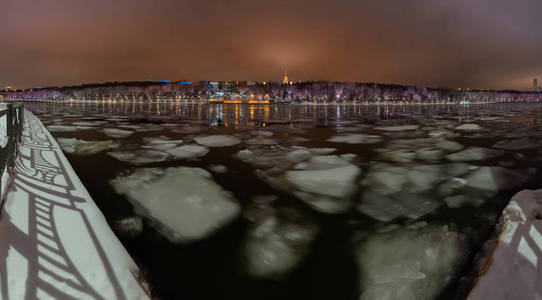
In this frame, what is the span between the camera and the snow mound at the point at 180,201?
4.87m

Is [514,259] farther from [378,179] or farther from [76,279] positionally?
[76,279]

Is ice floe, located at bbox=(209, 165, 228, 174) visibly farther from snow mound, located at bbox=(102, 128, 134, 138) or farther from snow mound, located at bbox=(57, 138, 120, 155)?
snow mound, located at bbox=(102, 128, 134, 138)

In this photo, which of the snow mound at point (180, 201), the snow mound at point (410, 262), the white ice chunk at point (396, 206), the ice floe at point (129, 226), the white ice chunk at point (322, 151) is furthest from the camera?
the white ice chunk at point (322, 151)

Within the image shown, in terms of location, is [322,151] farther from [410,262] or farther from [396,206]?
[410,262]

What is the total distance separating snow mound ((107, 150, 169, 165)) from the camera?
360 inches

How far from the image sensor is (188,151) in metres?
10.8

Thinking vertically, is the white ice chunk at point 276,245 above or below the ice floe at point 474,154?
below

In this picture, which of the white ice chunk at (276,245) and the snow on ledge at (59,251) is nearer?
the snow on ledge at (59,251)

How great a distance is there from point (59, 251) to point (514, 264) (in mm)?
5281

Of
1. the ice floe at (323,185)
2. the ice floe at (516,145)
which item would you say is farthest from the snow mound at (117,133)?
the ice floe at (516,145)

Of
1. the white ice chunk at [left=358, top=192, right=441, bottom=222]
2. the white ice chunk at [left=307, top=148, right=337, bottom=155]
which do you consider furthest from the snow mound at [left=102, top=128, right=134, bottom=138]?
the white ice chunk at [left=358, top=192, right=441, bottom=222]

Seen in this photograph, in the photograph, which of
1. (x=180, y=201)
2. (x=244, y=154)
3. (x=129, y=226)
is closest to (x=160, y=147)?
(x=244, y=154)

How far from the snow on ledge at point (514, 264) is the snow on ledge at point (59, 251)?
3724 millimetres

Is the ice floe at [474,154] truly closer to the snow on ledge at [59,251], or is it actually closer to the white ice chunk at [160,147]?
the snow on ledge at [59,251]
